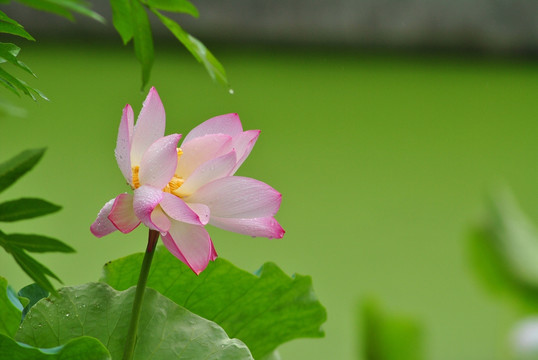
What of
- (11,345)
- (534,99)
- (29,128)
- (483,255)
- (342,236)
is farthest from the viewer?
(534,99)

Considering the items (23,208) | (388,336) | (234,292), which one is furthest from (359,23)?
(23,208)

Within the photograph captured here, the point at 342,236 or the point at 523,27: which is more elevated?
the point at 523,27

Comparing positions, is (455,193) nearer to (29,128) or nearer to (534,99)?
(534,99)

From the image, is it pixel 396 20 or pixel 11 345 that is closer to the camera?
pixel 11 345

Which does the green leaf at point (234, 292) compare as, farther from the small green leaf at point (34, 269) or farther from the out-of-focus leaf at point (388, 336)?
the out-of-focus leaf at point (388, 336)

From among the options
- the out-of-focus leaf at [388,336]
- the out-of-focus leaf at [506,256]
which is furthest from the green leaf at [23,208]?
the out-of-focus leaf at [506,256]

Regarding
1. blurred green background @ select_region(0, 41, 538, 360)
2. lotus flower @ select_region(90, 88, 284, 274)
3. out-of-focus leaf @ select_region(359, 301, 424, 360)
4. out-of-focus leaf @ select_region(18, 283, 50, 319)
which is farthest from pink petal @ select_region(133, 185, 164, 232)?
blurred green background @ select_region(0, 41, 538, 360)

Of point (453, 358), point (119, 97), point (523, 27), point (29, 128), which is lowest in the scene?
point (453, 358)

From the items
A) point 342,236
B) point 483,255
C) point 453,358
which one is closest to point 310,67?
point 342,236
